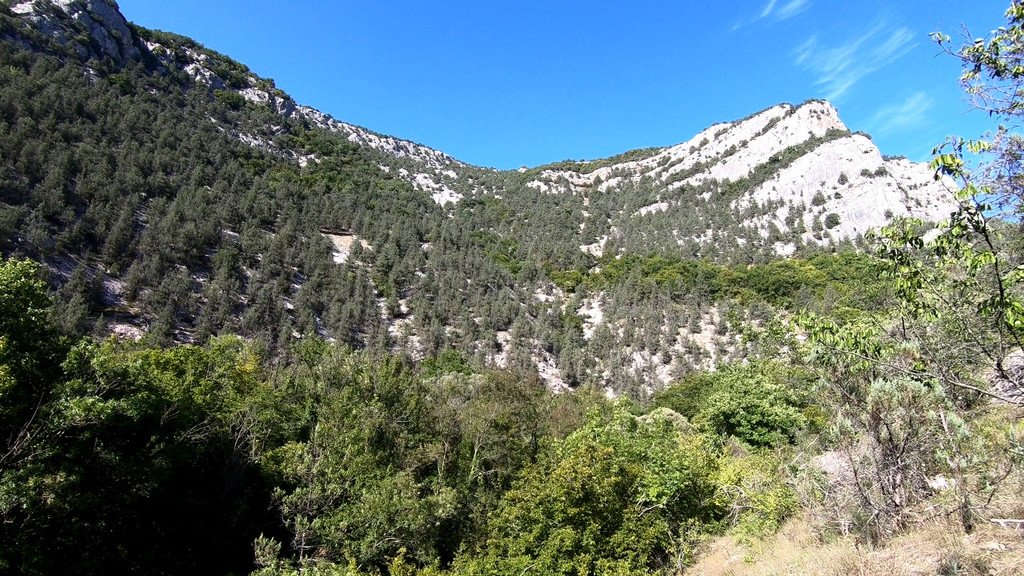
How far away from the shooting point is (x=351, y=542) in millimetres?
16688

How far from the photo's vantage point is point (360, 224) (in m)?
86.9

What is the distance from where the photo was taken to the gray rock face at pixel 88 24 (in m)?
76.7

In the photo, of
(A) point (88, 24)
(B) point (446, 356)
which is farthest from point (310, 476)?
(A) point (88, 24)

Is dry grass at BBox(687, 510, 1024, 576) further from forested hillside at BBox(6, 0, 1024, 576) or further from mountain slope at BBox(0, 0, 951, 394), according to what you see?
mountain slope at BBox(0, 0, 951, 394)

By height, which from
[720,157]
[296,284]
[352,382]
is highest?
[720,157]

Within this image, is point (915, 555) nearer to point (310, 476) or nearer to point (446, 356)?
point (310, 476)

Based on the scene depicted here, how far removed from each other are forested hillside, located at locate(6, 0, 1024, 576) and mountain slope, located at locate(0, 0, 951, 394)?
62 cm

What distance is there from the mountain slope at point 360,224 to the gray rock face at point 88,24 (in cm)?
Answer: 49

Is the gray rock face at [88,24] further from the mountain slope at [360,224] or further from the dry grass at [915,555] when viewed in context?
the dry grass at [915,555]

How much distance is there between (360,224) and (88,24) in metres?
63.6

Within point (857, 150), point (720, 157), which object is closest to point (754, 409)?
point (857, 150)

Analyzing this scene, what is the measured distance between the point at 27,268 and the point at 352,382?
13.0 metres

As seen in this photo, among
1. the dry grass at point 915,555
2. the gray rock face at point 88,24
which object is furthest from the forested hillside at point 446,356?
the gray rock face at point 88,24

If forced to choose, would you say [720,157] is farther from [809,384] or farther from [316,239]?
[809,384]
